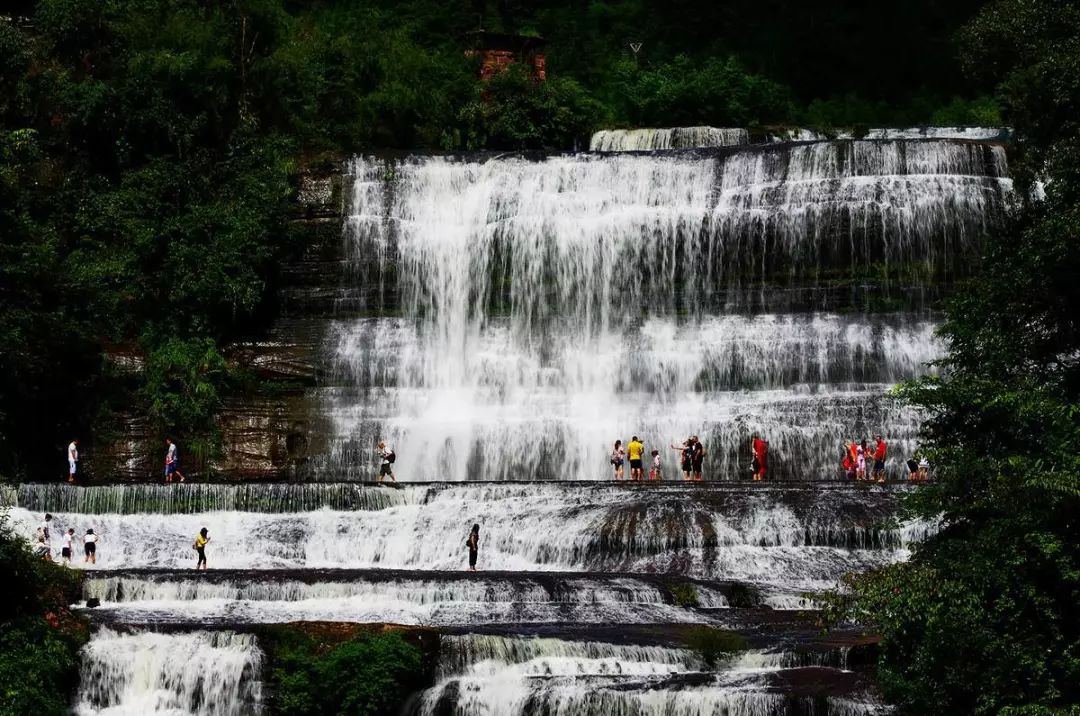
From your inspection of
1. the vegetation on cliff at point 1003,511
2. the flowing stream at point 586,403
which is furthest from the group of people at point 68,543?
the vegetation on cliff at point 1003,511

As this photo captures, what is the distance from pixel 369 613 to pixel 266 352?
18.4 meters

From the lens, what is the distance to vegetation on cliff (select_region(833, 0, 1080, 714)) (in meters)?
20.4

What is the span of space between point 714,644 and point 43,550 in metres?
12.0

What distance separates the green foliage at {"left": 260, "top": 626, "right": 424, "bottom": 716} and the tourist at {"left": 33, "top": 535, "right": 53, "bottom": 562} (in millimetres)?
5736

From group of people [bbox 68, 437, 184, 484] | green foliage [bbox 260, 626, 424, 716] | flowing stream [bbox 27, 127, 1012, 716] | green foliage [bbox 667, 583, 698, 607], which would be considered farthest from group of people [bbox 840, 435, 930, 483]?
green foliage [bbox 260, 626, 424, 716]

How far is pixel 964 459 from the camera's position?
904 inches

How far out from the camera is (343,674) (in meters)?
23.5

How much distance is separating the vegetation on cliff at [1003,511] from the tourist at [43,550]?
530 inches

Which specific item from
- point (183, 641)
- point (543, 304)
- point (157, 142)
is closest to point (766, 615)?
point (183, 641)

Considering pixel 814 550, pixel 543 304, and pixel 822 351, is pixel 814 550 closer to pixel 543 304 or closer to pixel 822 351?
pixel 822 351

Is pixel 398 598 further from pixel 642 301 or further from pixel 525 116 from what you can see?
pixel 525 116

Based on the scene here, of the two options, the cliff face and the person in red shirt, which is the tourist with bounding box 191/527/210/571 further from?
the person in red shirt

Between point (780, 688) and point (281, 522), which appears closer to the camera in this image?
Result: point (780, 688)

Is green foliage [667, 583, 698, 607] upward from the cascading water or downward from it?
downward
